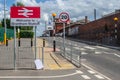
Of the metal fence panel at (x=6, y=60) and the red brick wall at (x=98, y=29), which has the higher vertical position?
→ the red brick wall at (x=98, y=29)

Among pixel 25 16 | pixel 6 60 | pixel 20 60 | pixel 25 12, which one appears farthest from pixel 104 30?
pixel 25 12

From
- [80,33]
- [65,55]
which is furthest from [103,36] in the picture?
[65,55]

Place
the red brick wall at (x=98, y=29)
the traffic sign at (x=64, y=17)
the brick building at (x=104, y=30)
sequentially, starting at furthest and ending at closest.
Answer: the red brick wall at (x=98, y=29) < the brick building at (x=104, y=30) < the traffic sign at (x=64, y=17)

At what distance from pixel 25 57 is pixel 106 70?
5.14 meters

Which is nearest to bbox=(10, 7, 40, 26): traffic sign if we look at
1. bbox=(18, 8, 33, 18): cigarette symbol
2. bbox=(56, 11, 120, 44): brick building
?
bbox=(18, 8, 33, 18): cigarette symbol

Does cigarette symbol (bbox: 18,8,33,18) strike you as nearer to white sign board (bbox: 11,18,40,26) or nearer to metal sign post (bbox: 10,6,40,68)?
metal sign post (bbox: 10,6,40,68)

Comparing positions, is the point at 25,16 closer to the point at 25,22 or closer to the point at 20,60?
the point at 25,22

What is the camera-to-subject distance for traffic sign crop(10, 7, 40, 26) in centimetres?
2139

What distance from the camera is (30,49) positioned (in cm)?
2486

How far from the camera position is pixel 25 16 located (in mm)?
21719

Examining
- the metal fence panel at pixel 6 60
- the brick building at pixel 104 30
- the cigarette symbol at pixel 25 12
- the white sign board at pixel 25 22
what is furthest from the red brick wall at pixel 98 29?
the cigarette symbol at pixel 25 12

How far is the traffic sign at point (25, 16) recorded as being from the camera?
70.2ft

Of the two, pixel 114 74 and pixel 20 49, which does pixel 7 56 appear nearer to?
pixel 20 49

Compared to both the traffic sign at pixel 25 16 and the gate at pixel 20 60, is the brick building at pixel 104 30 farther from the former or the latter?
the traffic sign at pixel 25 16
